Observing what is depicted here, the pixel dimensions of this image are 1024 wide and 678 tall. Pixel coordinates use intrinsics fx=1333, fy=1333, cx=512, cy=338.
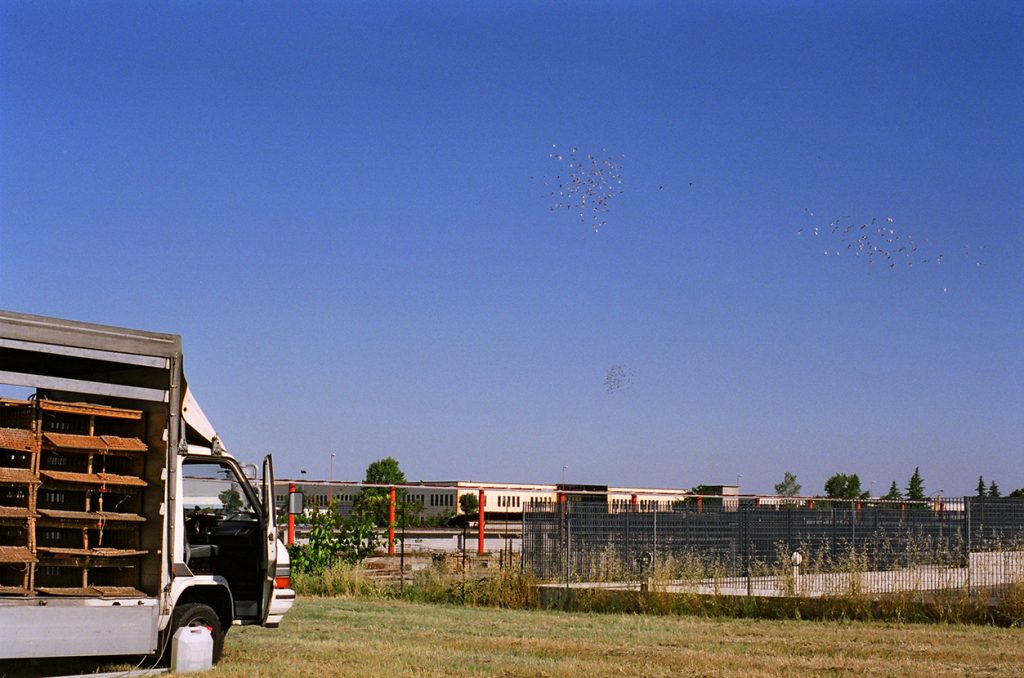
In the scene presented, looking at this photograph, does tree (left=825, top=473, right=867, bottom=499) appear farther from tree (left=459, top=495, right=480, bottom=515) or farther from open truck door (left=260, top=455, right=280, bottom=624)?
open truck door (left=260, top=455, right=280, bottom=624)

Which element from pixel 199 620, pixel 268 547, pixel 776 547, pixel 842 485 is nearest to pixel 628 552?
pixel 776 547

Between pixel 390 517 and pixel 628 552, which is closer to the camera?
pixel 628 552

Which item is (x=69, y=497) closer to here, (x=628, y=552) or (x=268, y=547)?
(x=268, y=547)

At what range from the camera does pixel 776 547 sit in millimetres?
26828

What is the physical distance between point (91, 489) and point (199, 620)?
2.30 m

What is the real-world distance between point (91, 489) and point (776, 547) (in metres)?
17.6

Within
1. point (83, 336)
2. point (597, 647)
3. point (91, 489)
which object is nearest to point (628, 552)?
point (597, 647)

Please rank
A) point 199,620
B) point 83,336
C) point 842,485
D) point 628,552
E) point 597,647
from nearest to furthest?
point 83,336 → point 199,620 → point 597,647 → point 628,552 → point 842,485

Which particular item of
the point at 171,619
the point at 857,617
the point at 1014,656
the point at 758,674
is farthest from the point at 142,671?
the point at 857,617

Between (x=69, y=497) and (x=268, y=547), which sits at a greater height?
(x=69, y=497)

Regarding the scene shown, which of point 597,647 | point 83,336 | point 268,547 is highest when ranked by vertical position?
point 83,336

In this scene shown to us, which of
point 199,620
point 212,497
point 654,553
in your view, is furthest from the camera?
point 654,553

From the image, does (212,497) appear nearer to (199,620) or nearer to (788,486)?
(199,620)

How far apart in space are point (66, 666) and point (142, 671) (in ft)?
2.70
